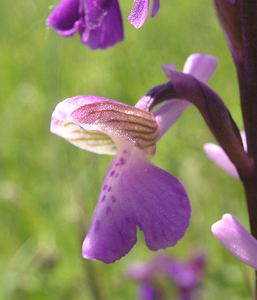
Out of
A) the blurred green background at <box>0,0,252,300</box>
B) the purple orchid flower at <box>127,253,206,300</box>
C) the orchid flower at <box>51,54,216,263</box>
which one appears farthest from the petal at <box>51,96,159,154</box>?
the purple orchid flower at <box>127,253,206,300</box>

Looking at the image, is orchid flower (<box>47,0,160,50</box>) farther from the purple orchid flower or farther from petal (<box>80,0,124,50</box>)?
the purple orchid flower

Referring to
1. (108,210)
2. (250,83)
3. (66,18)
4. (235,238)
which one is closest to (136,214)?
(108,210)

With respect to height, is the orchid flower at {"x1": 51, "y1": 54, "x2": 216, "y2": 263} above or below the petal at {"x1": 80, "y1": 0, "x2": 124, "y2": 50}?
below

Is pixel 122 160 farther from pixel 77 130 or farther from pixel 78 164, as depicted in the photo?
pixel 78 164

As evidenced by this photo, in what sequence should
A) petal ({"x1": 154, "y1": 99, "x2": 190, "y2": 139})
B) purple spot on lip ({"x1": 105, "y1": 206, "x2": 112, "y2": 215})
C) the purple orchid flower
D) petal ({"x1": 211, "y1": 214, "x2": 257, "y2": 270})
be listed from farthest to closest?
the purple orchid flower → petal ({"x1": 154, "y1": 99, "x2": 190, "y2": 139}) → purple spot on lip ({"x1": 105, "y1": 206, "x2": 112, "y2": 215}) → petal ({"x1": 211, "y1": 214, "x2": 257, "y2": 270})

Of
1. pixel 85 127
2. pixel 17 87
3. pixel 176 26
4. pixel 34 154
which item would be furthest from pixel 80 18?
pixel 176 26

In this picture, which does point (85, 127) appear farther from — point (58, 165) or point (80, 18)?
point (58, 165)

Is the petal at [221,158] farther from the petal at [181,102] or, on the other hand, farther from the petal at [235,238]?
the petal at [235,238]

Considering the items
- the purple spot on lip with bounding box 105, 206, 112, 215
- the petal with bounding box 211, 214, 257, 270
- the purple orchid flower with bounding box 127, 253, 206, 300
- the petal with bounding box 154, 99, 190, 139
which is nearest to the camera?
the petal with bounding box 211, 214, 257, 270

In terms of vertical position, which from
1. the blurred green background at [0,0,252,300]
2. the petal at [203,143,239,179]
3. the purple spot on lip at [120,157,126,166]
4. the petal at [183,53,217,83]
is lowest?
the blurred green background at [0,0,252,300]
